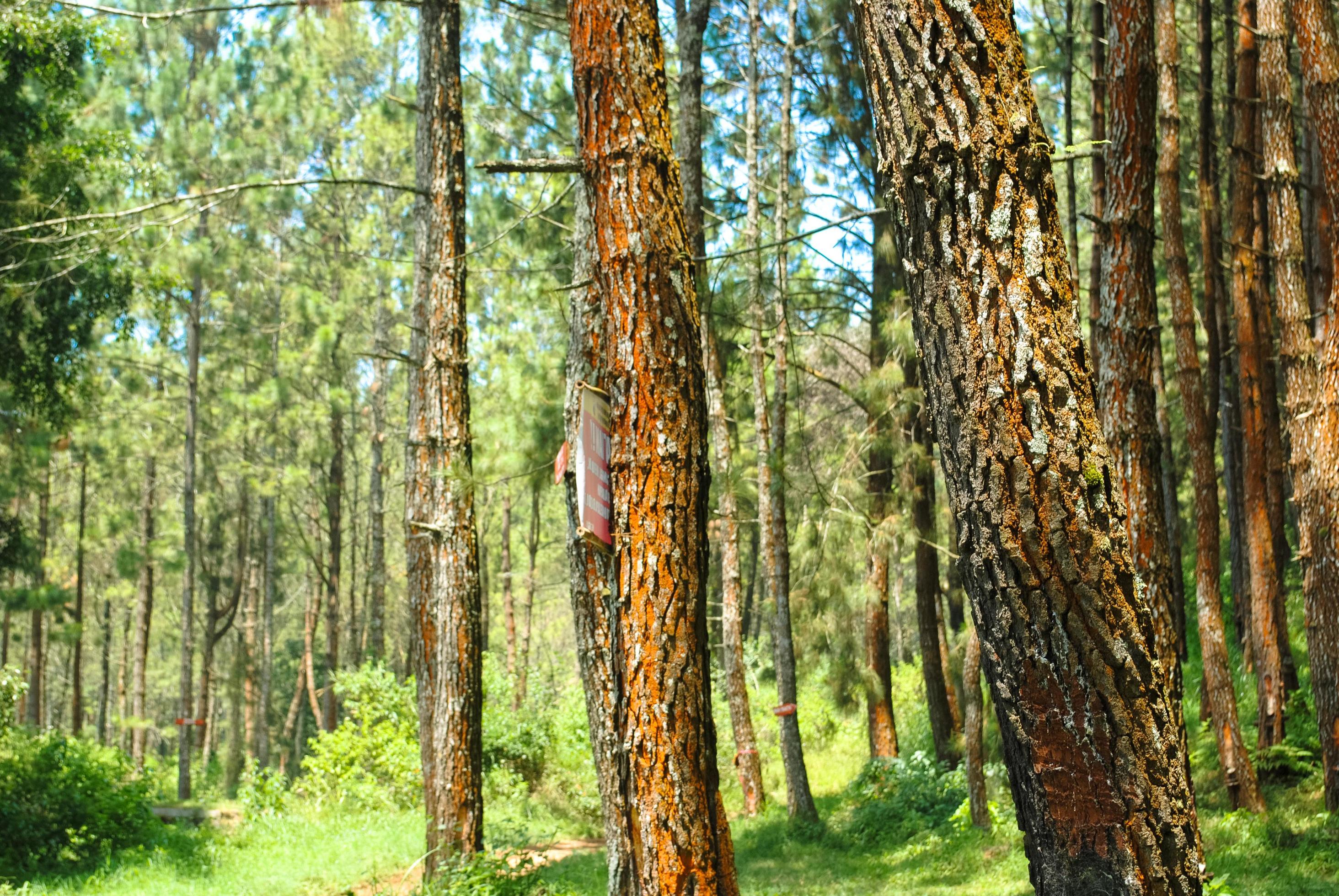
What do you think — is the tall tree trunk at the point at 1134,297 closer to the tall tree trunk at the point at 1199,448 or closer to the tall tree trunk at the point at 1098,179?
the tall tree trunk at the point at 1098,179

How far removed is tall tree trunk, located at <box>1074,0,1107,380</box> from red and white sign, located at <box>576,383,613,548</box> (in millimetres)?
3477

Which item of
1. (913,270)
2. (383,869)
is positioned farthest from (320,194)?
(913,270)

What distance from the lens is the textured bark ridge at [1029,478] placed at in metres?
2.34

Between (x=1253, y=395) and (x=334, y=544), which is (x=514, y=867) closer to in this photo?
(x=1253, y=395)

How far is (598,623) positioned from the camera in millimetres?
4355

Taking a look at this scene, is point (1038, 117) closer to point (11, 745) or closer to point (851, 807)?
point (851, 807)

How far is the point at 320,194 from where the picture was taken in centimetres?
2136

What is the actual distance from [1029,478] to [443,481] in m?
5.12

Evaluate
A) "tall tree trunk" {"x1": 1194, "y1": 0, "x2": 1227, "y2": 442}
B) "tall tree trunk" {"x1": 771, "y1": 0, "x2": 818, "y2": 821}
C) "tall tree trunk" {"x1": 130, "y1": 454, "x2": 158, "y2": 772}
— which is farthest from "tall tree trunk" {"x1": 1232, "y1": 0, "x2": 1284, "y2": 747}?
"tall tree trunk" {"x1": 130, "y1": 454, "x2": 158, "y2": 772}

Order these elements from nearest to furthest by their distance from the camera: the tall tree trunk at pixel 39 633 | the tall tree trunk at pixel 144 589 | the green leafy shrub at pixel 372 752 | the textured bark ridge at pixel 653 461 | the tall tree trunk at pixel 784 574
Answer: the textured bark ridge at pixel 653 461 < the tall tree trunk at pixel 784 574 < the green leafy shrub at pixel 372 752 < the tall tree trunk at pixel 39 633 < the tall tree trunk at pixel 144 589

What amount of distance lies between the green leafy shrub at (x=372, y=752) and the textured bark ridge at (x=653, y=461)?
10346 mm

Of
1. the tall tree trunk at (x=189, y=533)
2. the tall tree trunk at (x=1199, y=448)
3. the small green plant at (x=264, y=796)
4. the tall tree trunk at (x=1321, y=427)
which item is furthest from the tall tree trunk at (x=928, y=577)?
the tall tree trunk at (x=189, y=533)

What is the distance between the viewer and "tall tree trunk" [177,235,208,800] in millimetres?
17625

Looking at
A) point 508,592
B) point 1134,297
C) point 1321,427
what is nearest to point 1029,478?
A: point 1134,297
